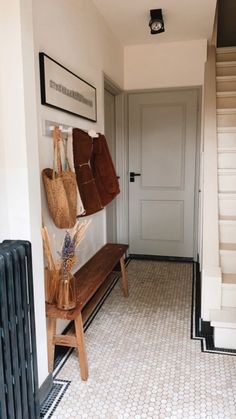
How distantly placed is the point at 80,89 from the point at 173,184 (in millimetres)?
1868

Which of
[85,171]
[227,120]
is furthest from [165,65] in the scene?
[85,171]

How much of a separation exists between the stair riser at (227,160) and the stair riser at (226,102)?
64 centimetres

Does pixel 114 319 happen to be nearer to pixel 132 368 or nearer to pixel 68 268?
pixel 132 368

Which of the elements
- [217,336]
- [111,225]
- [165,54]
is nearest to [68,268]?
[217,336]

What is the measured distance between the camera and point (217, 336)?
2.19 m

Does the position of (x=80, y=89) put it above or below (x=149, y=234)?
above

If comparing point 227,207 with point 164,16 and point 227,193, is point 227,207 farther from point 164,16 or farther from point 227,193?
point 164,16

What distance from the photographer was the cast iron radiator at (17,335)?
1.27m

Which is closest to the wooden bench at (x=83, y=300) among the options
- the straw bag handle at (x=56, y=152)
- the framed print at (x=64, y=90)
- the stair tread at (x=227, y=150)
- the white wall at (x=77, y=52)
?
the white wall at (x=77, y=52)

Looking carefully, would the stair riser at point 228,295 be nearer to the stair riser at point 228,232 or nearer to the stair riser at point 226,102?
the stair riser at point 228,232

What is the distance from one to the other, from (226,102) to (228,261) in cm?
179

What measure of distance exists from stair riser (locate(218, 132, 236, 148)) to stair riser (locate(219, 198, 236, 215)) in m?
0.59

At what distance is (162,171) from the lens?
13.1 ft

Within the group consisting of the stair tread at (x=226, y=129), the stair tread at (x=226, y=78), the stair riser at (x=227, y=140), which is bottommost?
the stair riser at (x=227, y=140)
